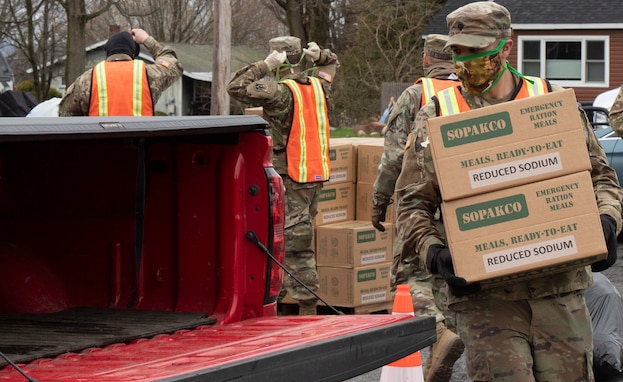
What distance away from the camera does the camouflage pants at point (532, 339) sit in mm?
4535

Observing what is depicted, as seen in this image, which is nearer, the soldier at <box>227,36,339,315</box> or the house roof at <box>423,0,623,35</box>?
the soldier at <box>227,36,339,315</box>

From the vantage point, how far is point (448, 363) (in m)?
5.81

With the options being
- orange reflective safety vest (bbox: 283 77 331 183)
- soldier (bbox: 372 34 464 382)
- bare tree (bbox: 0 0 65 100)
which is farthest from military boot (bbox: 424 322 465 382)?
bare tree (bbox: 0 0 65 100)

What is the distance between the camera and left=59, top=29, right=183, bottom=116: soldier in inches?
348

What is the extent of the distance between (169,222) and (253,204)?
401 mm

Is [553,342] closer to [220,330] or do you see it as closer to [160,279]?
[220,330]

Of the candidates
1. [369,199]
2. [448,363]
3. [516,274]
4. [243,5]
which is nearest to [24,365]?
[516,274]

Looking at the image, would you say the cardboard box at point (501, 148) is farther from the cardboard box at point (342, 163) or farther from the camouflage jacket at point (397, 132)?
the cardboard box at point (342, 163)

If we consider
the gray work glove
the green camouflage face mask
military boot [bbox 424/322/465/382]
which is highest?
the green camouflage face mask

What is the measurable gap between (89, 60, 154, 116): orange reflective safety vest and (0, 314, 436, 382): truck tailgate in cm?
398

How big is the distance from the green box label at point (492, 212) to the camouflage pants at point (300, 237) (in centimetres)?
453

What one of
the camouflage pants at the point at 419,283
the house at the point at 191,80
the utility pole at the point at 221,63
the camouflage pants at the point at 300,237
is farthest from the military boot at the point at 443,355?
the house at the point at 191,80

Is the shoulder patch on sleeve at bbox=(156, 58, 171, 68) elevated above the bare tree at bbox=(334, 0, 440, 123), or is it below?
below

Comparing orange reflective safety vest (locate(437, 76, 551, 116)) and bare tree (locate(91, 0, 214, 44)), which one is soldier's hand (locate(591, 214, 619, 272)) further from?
bare tree (locate(91, 0, 214, 44))
